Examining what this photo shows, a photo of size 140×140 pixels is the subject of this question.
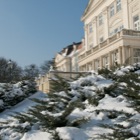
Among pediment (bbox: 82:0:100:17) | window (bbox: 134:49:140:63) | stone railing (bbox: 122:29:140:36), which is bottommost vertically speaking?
window (bbox: 134:49:140:63)

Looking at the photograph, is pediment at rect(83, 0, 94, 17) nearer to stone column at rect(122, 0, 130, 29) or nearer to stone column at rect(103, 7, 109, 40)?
stone column at rect(103, 7, 109, 40)

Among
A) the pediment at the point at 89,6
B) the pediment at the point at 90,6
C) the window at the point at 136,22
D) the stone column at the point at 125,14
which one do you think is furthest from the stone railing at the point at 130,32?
the pediment at the point at 89,6

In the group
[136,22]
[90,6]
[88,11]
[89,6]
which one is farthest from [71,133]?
[88,11]

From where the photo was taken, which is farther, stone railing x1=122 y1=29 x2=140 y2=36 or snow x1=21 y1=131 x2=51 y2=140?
stone railing x1=122 y1=29 x2=140 y2=36

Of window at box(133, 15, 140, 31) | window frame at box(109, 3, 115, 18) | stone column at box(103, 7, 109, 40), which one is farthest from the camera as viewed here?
stone column at box(103, 7, 109, 40)

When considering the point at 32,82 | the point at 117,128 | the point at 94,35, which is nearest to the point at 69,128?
the point at 117,128

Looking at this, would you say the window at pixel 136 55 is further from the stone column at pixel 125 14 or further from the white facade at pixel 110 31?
the stone column at pixel 125 14

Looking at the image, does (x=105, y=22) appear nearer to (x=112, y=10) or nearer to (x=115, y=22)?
(x=112, y=10)

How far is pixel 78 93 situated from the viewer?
29.1 ft

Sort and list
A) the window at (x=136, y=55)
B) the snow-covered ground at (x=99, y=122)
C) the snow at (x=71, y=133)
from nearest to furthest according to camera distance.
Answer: the snow-covered ground at (x=99, y=122) < the snow at (x=71, y=133) < the window at (x=136, y=55)

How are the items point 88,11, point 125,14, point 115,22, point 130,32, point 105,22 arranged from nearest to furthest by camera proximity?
point 130,32
point 125,14
point 115,22
point 105,22
point 88,11

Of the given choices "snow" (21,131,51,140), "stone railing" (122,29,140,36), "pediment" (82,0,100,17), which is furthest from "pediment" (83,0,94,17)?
"snow" (21,131,51,140)

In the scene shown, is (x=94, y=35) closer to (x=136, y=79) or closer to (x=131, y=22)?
(x=131, y=22)

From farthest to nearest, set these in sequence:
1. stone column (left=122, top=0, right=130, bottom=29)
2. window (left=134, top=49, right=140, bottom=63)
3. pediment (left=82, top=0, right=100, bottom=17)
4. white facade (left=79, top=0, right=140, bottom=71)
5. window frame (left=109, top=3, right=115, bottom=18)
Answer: pediment (left=82, top=0, right=100, bottom=17) → window frame (left=109, top=3, right=115, bottom=18) → stone column (left=122, top=0, right=130, bottom=29) → window (left=134, top=49, right=140, bottom=63) → white facade (left=79, top=0, right=140, bottom=71)
